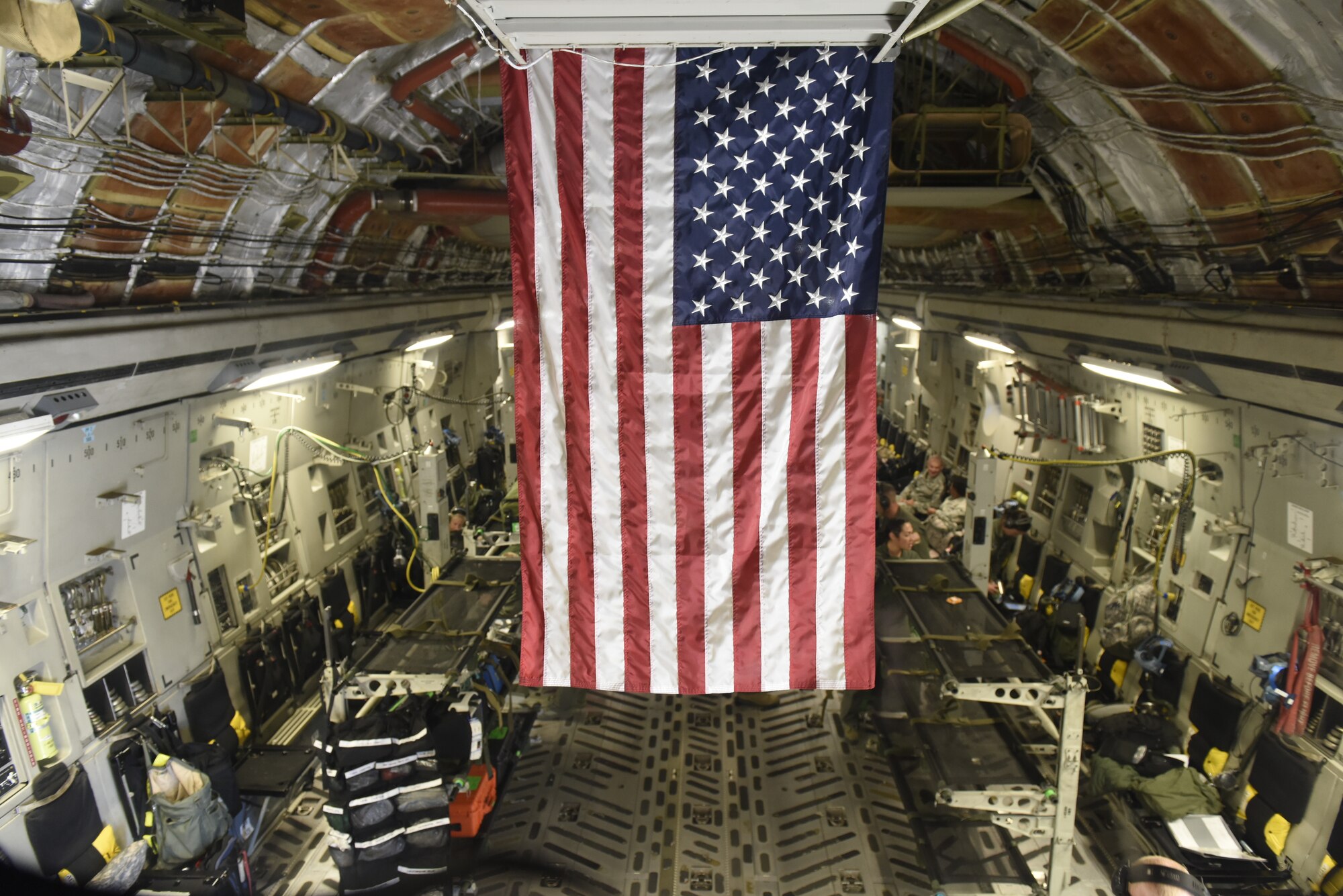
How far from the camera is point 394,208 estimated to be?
10203 millimetres

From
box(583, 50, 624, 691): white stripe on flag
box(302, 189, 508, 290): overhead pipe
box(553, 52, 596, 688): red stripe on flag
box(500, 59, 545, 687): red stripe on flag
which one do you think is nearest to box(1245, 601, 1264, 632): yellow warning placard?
box(583, 50, 624, 691): white stripe on flag

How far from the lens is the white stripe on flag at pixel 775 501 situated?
377 cm

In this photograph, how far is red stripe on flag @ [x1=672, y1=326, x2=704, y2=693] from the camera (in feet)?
12.5

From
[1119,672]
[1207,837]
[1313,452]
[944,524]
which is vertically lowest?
[1207,837]

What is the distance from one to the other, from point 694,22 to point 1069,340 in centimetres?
712

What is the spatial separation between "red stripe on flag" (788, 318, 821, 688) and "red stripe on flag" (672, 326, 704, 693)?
44cm

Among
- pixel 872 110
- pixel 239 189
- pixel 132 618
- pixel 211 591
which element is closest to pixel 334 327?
pixel 239 189

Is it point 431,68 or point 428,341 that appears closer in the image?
point 431,68

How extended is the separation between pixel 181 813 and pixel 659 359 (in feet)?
18.6

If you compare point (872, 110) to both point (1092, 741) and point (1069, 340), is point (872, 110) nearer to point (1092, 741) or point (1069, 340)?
point (1069, 340)

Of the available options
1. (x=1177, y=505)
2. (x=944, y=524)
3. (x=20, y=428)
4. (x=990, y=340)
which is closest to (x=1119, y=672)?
(x=1177, y=505)

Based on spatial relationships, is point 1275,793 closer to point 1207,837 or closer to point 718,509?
point 1207,837

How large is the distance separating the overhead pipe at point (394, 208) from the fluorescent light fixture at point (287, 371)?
200 centimetres

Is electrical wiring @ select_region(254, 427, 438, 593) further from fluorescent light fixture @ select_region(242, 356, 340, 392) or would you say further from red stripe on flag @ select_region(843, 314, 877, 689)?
red stripe on flag @ select_region(843, 314, 877, 689)
